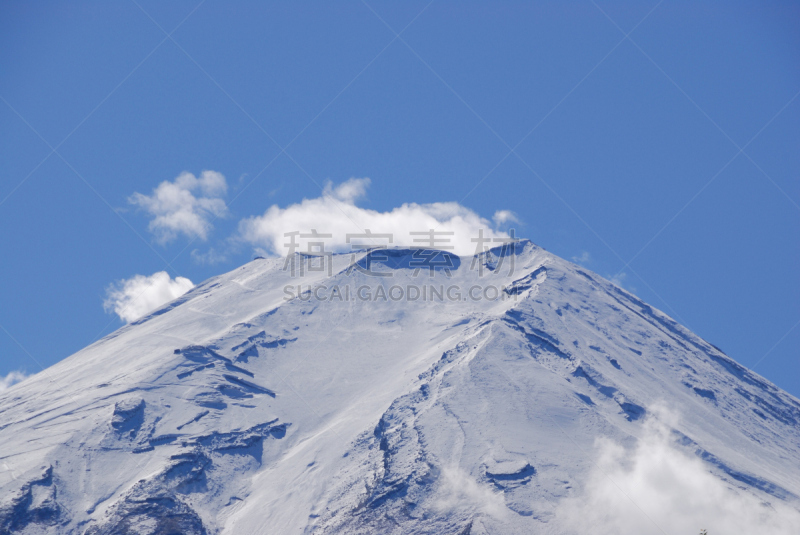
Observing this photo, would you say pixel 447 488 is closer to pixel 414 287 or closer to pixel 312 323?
pixel 312 323

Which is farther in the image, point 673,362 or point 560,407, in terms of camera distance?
point 673,362

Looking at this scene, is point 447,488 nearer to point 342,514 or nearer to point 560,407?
point 342,514

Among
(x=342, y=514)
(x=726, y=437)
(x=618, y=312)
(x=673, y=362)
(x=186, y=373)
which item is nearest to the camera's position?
(x=342, y=514)

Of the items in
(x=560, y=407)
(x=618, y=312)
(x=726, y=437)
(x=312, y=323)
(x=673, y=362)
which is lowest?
(x=726, y=437)

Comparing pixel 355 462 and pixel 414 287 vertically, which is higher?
pixel 414 287

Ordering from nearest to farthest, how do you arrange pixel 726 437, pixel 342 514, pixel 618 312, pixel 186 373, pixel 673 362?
pixel 342 514 → pixel 726 437 → pixel 186 373 → pixel 673 362 → pixel 618 312

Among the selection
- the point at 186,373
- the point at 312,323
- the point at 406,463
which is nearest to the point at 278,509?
the point at 406,463

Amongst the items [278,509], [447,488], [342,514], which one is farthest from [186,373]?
[447,488]
